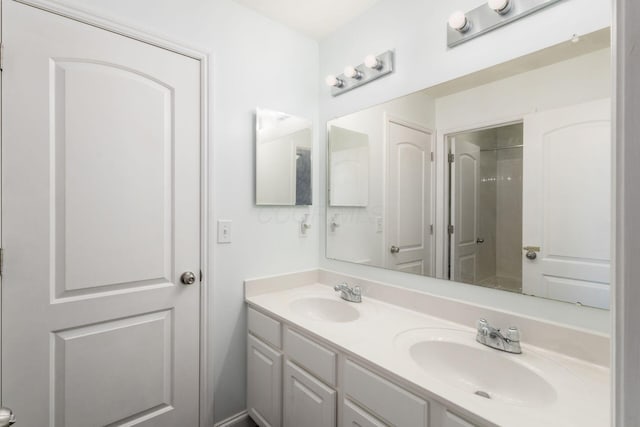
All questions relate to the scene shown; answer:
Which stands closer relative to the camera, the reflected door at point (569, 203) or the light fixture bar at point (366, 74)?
the reflected door at point (569, 203)

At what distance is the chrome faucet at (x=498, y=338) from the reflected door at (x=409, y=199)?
1.16 ft

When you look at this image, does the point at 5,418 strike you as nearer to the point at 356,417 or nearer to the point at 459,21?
the point at 356,417

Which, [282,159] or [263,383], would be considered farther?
[282,159]

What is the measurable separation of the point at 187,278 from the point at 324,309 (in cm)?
74

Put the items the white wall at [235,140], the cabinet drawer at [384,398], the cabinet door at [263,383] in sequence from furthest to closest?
1. the white wall at [235,140]
2. the cabinet door at [263,383]
3. the cabinet drawer at [384,398]

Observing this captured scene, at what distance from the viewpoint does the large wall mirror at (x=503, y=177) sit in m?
1.01

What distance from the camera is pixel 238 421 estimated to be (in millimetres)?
1662

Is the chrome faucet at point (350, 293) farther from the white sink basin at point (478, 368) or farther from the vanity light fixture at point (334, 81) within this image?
the vanity light fixture at point (334, 81)

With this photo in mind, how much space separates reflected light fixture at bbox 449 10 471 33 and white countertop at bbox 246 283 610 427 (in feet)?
4.10

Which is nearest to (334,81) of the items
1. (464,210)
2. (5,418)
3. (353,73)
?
(353,73)

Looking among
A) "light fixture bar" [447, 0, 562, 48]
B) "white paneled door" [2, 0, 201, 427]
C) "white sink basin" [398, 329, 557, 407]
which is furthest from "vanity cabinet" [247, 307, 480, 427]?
"light fixture bar" [447, 0, 562, 48]

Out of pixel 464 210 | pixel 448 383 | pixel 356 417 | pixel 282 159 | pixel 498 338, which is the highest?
pixel 282 159

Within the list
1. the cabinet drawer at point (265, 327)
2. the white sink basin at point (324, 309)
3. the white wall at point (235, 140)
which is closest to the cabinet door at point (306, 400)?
the cabinet drawer at point (265, 327)

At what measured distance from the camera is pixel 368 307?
1540mm
